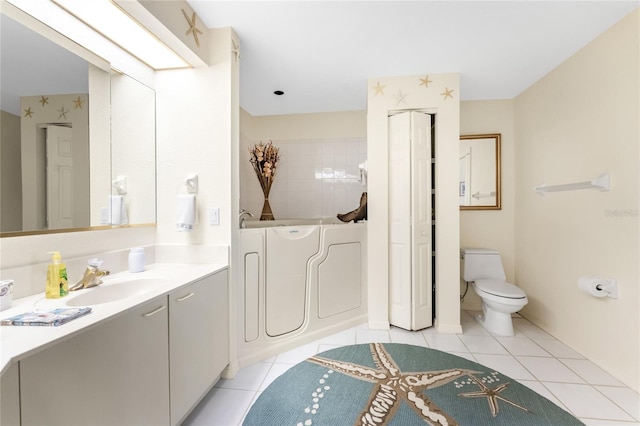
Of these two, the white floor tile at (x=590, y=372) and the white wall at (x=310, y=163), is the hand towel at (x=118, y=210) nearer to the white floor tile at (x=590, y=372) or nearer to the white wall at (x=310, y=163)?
the white wall at (x=310, y=163)

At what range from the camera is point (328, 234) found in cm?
240

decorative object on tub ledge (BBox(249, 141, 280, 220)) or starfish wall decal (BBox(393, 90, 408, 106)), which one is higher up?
starfish wall decal (BBox(393, 90, 408, 106))

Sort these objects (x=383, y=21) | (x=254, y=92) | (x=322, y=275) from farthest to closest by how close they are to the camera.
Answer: (x=254, y=92)
(x=322, y=275)
(x=383, y=21)

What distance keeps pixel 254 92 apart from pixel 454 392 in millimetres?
3080

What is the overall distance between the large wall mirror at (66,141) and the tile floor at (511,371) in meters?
1.26

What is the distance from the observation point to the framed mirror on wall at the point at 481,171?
9.78 ft

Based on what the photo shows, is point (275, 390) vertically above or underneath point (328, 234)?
underneath

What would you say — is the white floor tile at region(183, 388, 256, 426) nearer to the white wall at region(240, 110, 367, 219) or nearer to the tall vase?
the tall vase

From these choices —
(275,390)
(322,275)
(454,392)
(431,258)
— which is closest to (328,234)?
(322,275)

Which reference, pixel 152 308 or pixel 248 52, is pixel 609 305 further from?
pixel 248 52

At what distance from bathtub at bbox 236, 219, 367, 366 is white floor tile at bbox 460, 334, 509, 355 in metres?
0.92

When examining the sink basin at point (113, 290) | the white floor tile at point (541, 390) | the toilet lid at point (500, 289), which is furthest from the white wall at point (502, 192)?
the sink basin at point (113, 290)

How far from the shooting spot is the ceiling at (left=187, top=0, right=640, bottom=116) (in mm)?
1662

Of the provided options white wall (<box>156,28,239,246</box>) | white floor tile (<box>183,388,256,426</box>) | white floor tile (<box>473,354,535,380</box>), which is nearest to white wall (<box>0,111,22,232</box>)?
white wall (<box>156,28,239,246</box>)
